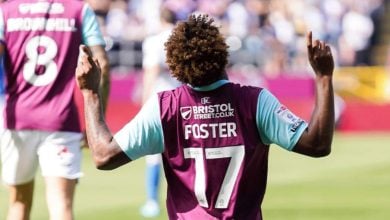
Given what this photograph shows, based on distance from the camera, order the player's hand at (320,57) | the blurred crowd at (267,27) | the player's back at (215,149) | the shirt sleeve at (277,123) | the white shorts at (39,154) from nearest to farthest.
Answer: the player's hand at (320,57) < the shirt sleeve at (277,123) < the player's back at (215,149) < the white shorts at (39,154) < the blurred crowd at (267,27)

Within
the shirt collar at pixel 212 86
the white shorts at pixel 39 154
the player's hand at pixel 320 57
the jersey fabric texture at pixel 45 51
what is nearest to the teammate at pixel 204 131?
the shirt collar at pixel 212 86

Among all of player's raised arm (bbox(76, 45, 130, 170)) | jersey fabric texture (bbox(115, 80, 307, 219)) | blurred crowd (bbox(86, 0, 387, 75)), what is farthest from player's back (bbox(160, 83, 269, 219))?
blurred crowd (bbox(86, 0, 387, 75))

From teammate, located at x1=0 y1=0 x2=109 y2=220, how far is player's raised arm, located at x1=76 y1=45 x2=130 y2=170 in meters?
2.47

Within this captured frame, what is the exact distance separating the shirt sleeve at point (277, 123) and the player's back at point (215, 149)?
39mm

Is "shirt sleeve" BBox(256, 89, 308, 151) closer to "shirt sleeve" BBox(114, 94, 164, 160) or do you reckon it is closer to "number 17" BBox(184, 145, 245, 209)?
"number 17" BBox(184, 145, 245, 209)

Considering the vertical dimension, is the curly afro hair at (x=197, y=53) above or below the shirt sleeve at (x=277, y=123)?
above

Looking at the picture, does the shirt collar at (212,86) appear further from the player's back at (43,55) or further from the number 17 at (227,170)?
the player's back at (43,55)

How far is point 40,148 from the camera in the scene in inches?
345

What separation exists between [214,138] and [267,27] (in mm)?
20974

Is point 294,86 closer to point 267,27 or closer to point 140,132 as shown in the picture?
point 267,27

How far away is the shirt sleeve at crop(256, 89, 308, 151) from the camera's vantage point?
6.09 metres

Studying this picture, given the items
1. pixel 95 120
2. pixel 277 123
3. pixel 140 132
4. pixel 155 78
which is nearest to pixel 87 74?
pixel 95 120

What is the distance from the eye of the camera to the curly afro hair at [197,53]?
6.11 metres

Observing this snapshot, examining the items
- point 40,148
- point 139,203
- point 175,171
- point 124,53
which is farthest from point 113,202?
point 124,53
